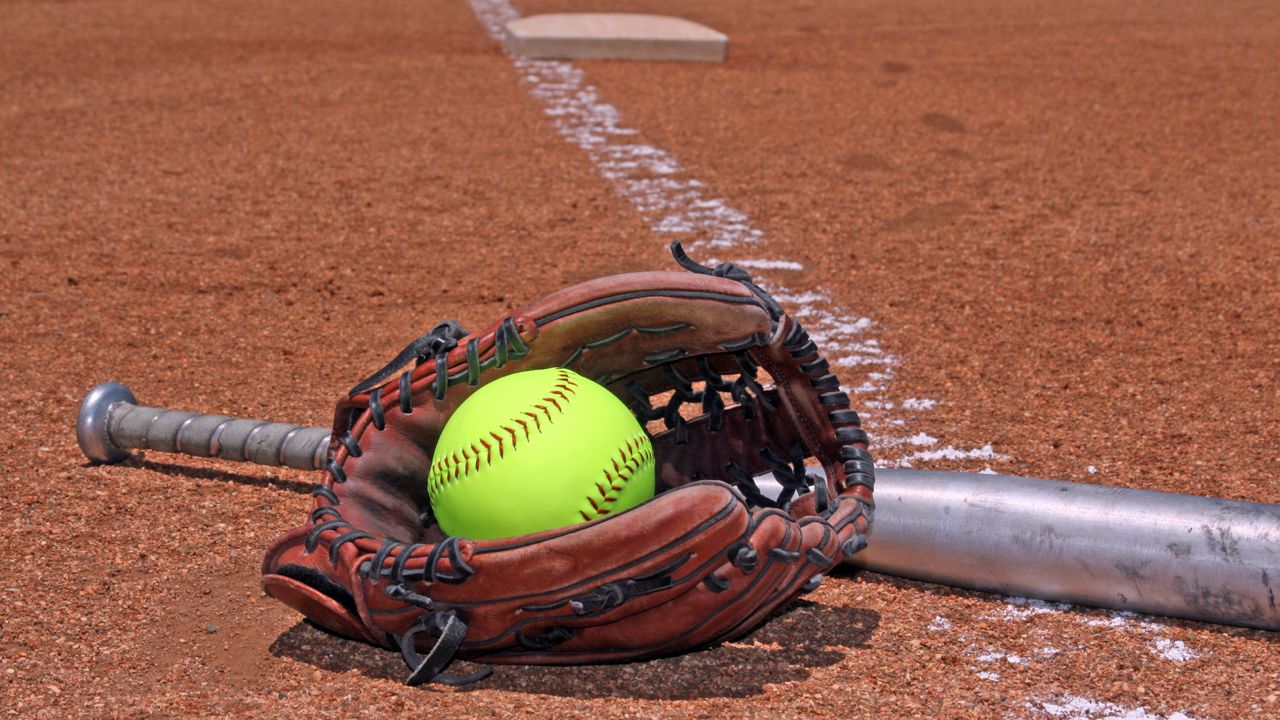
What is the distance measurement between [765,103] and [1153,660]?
245 inches

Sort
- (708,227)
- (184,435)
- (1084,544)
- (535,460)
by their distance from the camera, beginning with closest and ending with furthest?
(535,460) → (1084,544) → (184,435) → (708,227)

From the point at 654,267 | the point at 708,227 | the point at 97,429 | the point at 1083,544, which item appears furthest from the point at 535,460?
the point at 708,227

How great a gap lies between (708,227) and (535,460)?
354 cm

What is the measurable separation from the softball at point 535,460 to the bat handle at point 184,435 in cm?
69

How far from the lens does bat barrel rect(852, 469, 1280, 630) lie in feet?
8.90

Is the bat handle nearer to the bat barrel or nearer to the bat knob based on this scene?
the bat knob

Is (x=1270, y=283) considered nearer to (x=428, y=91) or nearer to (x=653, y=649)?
(x=653, y=649)

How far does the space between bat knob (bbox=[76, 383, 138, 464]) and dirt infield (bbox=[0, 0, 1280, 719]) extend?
6cm

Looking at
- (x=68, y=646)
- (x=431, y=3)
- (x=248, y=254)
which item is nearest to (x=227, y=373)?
(x=248, y=254)

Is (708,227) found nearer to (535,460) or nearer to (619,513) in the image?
(535,460)

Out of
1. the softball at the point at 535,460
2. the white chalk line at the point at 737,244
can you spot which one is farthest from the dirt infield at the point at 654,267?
the softball at the point at 535,460

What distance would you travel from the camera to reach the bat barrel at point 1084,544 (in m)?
Result: 2.71

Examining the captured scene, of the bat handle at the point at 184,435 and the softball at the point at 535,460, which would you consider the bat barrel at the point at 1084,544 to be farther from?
the bat handle at the point at 184,435

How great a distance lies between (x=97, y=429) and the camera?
11.8ft
